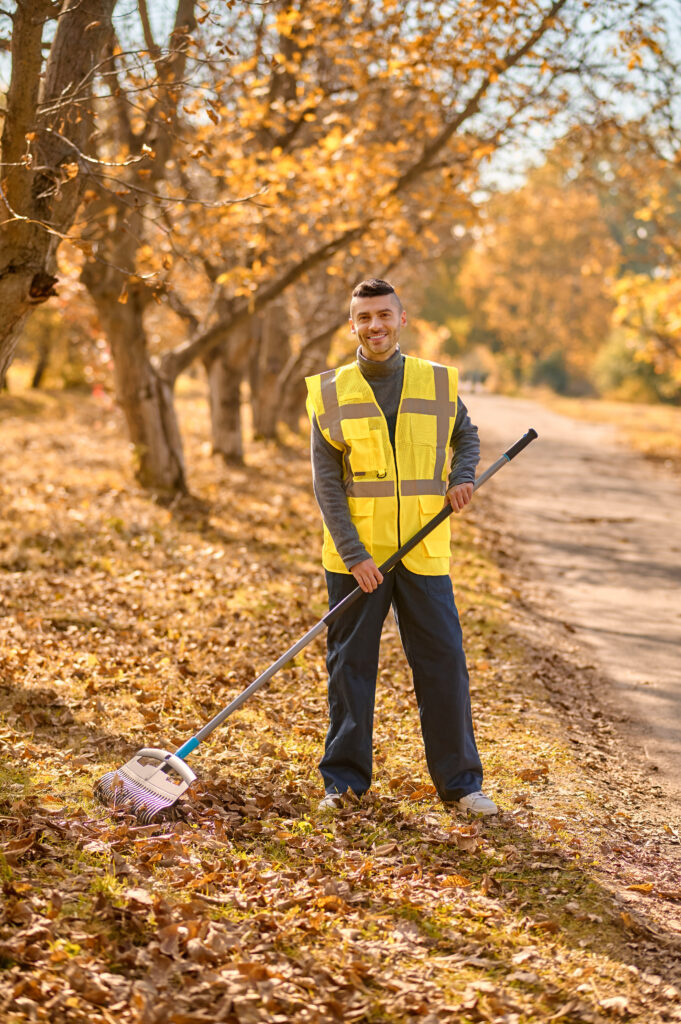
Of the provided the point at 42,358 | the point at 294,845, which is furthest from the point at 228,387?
the point at 42,358

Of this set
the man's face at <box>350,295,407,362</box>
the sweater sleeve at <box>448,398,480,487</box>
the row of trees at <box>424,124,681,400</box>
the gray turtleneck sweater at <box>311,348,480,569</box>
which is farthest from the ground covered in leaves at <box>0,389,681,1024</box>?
the row of trees at <box>424,124,681,400</box>

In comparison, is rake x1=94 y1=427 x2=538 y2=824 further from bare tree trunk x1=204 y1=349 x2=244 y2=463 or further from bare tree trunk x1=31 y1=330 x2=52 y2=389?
bare tree trunk x1=31 y1=330 x2=52 y2=389

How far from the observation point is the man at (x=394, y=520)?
4.52 metres

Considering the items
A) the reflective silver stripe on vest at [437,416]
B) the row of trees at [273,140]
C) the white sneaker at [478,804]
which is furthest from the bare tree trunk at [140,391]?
the white sneaker at [478,804]

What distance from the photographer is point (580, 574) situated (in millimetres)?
10227

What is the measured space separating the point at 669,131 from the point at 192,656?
803 cm

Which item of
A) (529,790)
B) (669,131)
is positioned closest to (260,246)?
(669,131)

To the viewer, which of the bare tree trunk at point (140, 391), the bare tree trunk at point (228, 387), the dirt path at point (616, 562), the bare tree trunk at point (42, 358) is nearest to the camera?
the dirt path at point (616, 562)

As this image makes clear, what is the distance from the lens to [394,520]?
15.0 feet

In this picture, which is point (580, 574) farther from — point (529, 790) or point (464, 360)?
A: point (464, 360)

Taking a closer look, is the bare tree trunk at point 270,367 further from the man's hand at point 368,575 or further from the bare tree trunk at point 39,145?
the man's hand at point 368,575

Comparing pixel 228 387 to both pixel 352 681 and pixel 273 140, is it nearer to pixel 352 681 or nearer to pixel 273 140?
pixel 273 140

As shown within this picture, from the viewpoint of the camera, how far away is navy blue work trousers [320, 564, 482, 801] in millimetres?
4555

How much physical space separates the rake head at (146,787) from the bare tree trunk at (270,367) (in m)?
14.9
